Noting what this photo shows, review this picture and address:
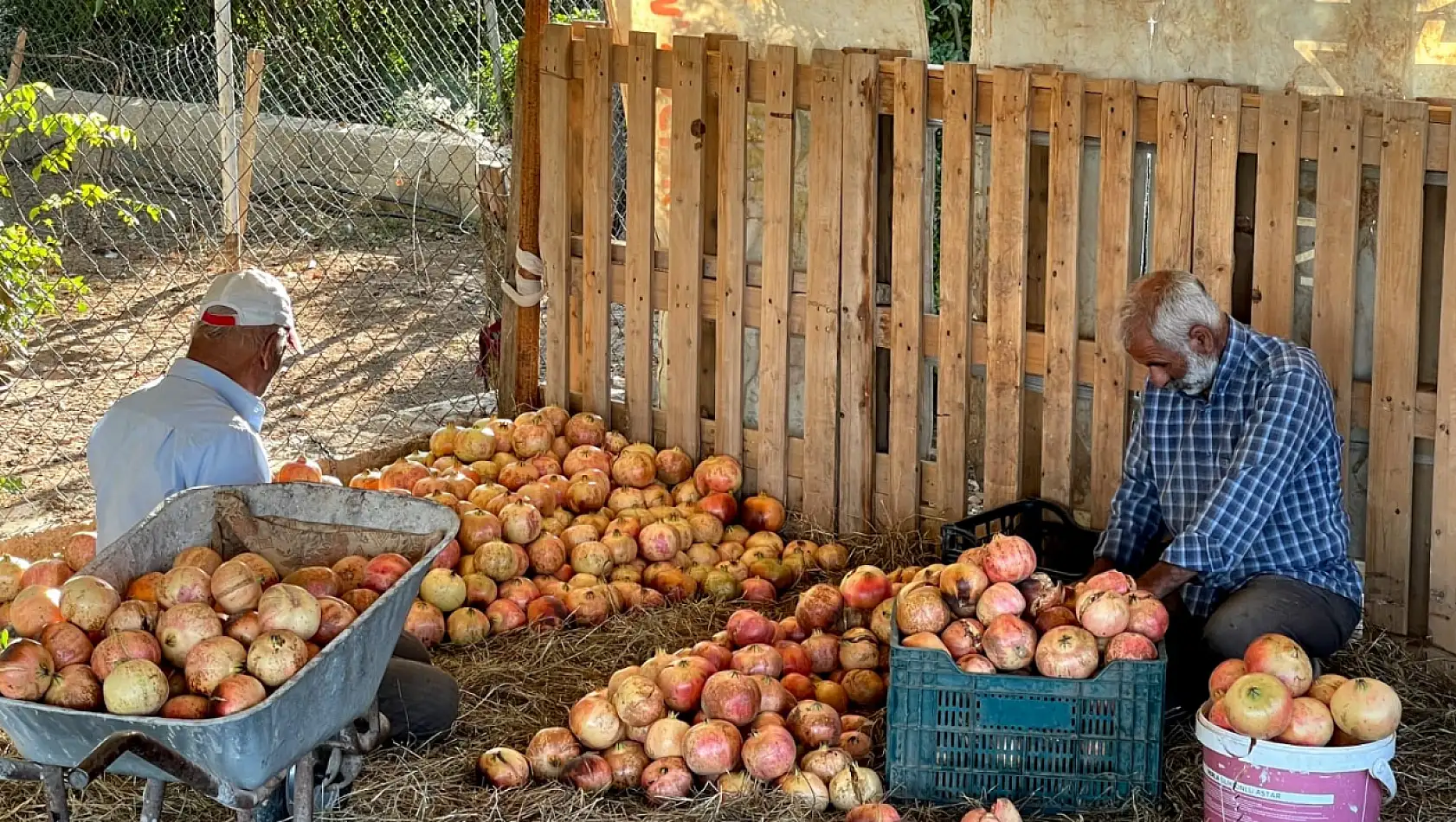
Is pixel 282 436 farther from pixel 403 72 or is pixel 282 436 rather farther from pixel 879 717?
pixel 403 72

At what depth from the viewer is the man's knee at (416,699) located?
4.54 meters

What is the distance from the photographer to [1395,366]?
4.98 metres

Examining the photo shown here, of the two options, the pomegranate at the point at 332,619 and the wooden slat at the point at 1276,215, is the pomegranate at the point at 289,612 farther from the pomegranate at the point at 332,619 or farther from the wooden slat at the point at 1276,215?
the wooden slat at the point at 1276,215

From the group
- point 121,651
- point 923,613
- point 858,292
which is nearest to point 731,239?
point 858,292

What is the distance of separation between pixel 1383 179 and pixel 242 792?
3.68m

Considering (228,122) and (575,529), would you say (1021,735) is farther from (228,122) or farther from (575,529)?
(228,122)

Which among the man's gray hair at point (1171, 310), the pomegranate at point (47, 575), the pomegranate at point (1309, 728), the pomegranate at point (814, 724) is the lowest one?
the pomegranate at point (814, 724)

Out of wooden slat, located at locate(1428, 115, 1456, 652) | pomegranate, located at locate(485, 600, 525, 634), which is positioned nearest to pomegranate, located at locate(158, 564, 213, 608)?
pomegranate, located at locate(485, 600, 525, 634)

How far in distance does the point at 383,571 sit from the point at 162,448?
0.80 meters

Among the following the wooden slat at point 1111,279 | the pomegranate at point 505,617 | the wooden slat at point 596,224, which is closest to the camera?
the wooden slat at point 1111,279

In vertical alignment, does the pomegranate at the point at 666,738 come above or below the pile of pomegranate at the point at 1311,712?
below

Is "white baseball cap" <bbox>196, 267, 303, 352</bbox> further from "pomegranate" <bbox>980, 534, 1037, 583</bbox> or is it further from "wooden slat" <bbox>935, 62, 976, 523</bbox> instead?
"wooden slat" <bbox>935, 62, 976, 523</bbox>

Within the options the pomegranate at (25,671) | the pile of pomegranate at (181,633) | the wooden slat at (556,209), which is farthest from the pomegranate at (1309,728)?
the wooden slat at (556,209)

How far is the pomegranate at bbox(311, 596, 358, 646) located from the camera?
372cm
